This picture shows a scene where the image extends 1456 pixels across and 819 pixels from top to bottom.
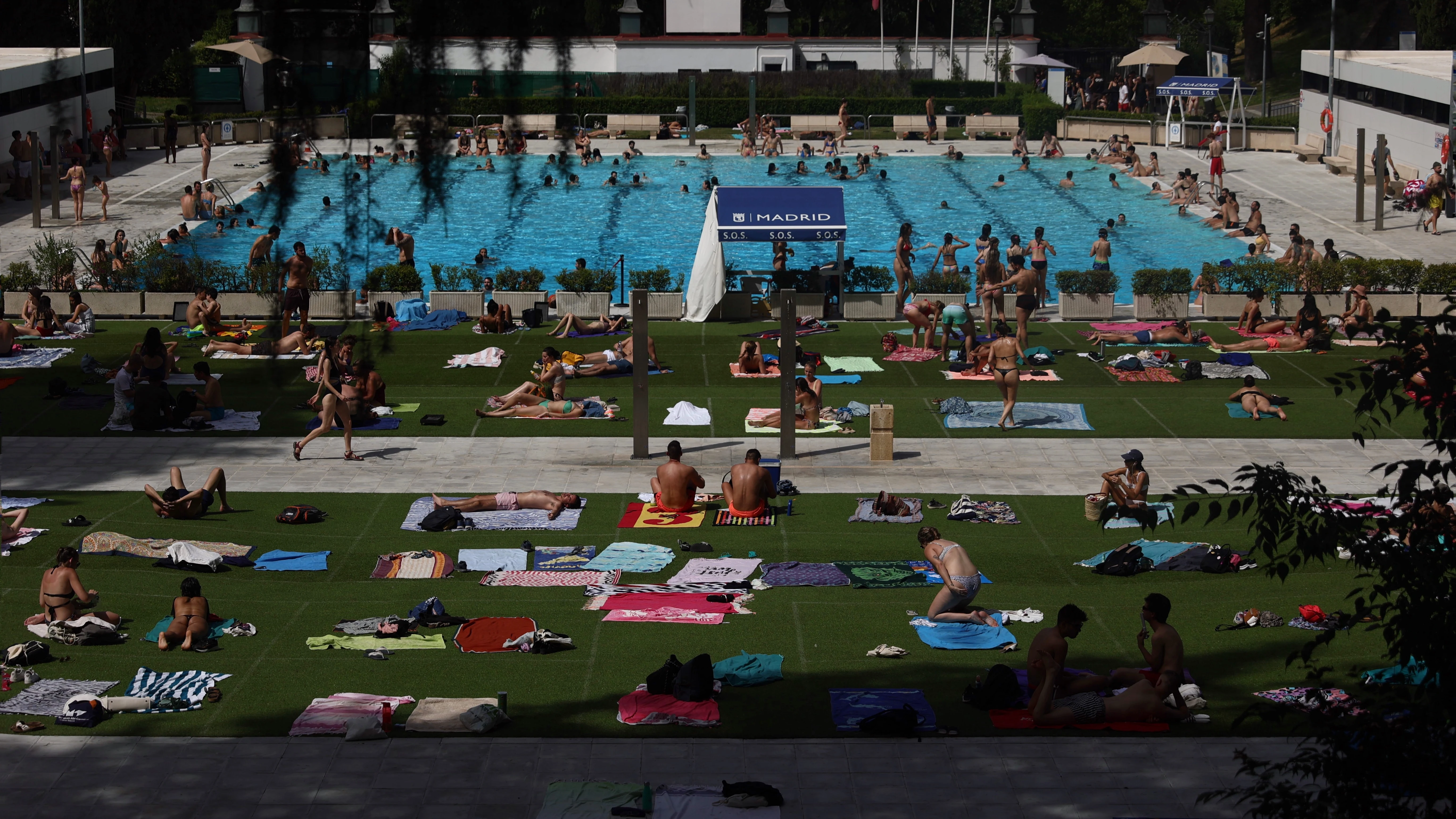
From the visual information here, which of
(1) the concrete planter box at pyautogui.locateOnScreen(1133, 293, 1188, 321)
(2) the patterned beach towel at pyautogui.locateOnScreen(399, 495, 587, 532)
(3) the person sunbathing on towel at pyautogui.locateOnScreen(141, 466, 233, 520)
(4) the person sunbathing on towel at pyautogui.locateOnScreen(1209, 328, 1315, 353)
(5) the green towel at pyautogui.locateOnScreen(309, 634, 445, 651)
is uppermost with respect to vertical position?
(1) the concrete planter box at pyautogui.locateOnScreen(1133, 293, 1188, 321)

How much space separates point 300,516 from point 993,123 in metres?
40.1

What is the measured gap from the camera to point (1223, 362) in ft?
Answer: 81.8

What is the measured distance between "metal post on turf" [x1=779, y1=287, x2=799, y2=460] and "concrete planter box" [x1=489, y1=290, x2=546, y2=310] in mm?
9210

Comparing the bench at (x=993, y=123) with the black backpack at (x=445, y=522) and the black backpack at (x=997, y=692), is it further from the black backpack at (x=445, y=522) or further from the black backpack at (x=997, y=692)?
the black backpack at (x=997, y=692)

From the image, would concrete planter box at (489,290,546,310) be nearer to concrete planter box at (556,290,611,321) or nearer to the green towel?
concrete planter box at (556,290,611,321)

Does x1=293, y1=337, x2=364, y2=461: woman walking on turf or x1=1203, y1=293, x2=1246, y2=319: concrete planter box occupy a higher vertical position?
x1=1203, y1=293, x2=1246, y2=319: concrete planter box

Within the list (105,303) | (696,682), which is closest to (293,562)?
(696,682)

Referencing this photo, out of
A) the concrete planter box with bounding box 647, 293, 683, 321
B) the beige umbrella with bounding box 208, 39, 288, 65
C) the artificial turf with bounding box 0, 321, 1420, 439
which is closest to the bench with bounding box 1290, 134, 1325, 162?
the artificial turf with bounding box 0, 321, 1420, 439

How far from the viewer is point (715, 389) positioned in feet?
78.5

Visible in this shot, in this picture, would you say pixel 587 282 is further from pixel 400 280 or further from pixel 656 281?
pixel 400 280

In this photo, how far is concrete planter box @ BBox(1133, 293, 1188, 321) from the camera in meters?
28.2

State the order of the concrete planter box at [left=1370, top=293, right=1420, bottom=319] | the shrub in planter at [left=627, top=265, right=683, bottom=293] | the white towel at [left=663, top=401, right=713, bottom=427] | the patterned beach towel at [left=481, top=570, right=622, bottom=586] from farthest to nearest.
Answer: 1. the shrub in planter at [left=627, top=265, right=683, bottom=293]
2. the concrete planter box at [left=1370, top=293, right=1420, bottom=319]
3. the white towel at [left=663, top=401, right=713, bottom=427]
4. the patterned beach towel at [left=481, top=570, right=622, bottom=586]

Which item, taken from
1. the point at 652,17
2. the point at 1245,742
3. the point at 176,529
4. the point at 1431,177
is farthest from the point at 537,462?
the point at 652,17

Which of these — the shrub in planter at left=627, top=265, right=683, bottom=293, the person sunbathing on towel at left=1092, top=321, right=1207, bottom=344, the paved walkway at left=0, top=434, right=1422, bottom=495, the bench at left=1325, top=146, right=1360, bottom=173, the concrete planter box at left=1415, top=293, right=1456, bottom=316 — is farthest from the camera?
the bench at left=1325, top=146, right=1360, bottom=173
